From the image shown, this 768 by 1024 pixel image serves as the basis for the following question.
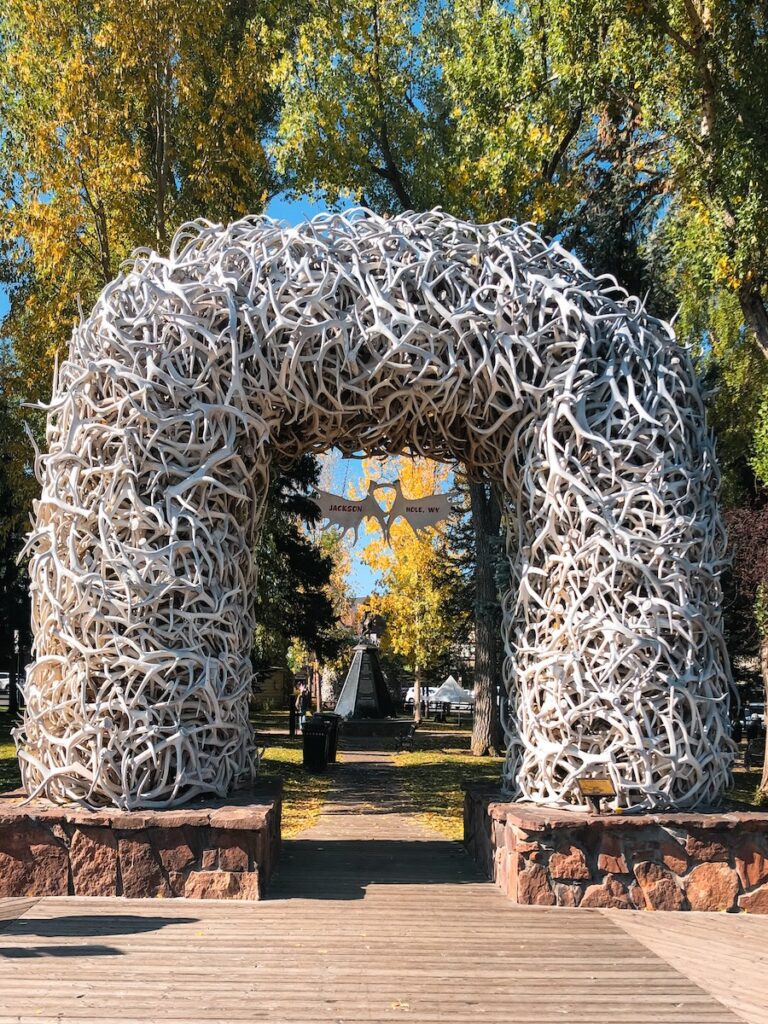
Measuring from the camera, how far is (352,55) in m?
16.3

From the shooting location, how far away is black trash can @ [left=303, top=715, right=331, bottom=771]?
15.7m

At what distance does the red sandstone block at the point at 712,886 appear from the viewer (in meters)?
6.38

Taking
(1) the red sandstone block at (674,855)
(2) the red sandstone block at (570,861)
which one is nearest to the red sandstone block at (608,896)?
(2) the red sandstone block at (570,861)

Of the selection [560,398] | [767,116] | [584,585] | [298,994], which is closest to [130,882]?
[298,994]

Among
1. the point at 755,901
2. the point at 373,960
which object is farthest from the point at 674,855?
the point at 373,960

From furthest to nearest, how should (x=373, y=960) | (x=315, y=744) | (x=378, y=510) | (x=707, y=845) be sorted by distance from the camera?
1. (x=315, y=744)
2. (x=378, y=510)
3. (x=707, y=845)
4. (x=373, y=960)

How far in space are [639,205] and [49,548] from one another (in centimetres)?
1315

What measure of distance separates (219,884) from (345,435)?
10.6 ft

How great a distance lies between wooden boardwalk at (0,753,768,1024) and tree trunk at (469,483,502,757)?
34.3 ft

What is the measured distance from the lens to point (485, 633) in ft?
60.4

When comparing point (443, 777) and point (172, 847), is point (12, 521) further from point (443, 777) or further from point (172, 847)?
point (172, 847)

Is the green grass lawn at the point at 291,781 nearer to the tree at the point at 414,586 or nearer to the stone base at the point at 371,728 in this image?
the stone base at the point at 371,728

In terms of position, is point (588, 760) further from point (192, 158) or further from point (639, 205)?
point (639, 205)

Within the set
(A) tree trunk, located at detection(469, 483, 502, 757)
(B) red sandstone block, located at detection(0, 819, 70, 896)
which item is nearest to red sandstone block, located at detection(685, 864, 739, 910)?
(B) red sandstone block, located at detection(0, 819, 70, 896)
